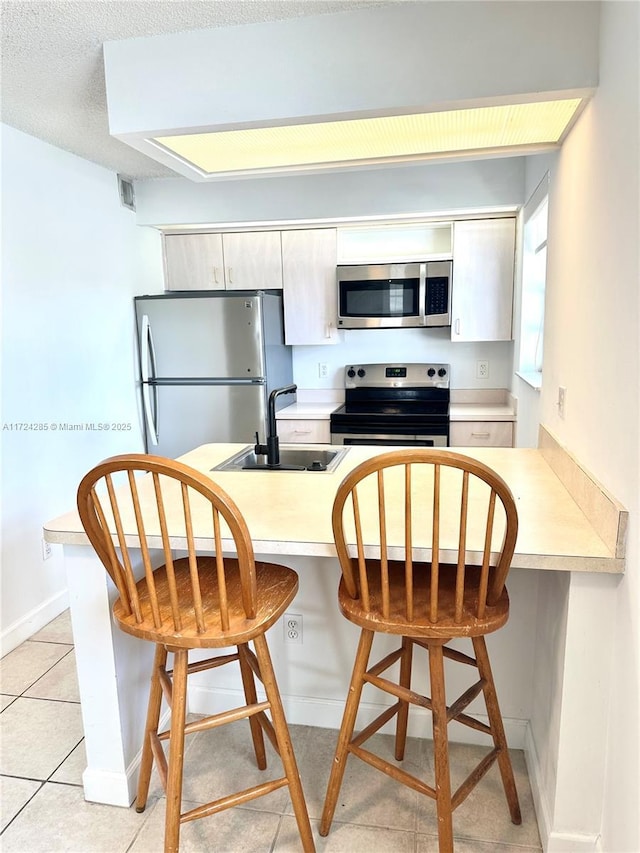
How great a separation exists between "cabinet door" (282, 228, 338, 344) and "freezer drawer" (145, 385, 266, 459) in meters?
0.57

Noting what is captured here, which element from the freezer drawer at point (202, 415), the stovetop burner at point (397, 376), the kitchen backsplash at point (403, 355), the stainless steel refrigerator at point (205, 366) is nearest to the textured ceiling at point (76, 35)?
the stainless steel refrigerator at point (205, 366)

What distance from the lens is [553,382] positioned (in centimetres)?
202

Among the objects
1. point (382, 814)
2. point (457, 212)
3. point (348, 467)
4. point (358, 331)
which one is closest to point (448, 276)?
point (457, 212)

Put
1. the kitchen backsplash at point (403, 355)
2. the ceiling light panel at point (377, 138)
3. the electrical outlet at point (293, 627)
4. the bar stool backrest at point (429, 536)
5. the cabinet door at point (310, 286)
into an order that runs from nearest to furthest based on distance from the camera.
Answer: the bar stool backrest at point (429, 536) < the ceiling light panel at point (377, 138) < the electrical outlet at point (293, 627) < the cabinet door at point (310, 286) < the kitchen backsplash at point (403, 355)

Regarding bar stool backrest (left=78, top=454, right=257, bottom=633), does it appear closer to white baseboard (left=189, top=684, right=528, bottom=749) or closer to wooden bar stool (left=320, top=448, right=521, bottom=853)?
wooden bar stool (left=320, top=448, right=521, bottom=853)

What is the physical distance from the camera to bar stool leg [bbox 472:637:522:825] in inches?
56.7

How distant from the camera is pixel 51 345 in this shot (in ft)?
9.17

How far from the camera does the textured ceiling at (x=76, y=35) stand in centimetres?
160

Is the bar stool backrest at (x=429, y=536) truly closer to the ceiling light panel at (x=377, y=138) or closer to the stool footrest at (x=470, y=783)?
the stool footrest at (x=470, y=783)

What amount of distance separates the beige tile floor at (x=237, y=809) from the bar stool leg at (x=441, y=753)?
223 mm

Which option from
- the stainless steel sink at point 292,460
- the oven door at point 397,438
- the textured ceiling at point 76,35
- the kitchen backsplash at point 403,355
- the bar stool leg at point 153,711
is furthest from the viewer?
the kitchen backsplash at point 403,355

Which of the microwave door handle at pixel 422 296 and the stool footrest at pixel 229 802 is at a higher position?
the microwave door handle at pixel 422 296

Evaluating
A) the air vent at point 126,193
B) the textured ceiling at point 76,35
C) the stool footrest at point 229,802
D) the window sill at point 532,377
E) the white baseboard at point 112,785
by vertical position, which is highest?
the textured ceiling at point 76,35

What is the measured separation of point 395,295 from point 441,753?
2.75m
